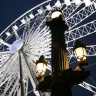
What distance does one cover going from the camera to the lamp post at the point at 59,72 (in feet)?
18.6

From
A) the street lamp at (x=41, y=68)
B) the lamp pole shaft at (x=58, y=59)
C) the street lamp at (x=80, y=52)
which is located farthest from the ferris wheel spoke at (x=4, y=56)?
the street lamp at (x=80, y=52)

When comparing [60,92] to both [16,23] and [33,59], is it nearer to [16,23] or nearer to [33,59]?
[33,59]

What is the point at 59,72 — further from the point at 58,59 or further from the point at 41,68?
the point at 41,68

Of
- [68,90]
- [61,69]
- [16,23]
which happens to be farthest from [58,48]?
[16,23]

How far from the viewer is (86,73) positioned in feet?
18.9

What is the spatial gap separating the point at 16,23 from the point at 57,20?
15428 mm

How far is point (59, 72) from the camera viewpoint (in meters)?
5.86

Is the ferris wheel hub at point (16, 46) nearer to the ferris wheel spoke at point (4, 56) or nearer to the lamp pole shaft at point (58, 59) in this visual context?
the ferris wheel spoke at point (4, 56)

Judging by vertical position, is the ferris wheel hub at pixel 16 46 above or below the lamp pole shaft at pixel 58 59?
above

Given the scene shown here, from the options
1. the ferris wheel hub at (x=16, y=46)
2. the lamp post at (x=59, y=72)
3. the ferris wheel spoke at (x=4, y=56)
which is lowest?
the lamp post at (x=59, y=72)

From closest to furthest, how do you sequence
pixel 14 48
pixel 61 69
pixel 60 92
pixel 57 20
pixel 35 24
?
pixel 60 92 < pixel 61 69 < pixel 57 20 < pixel 14 48 < pixel 35 24

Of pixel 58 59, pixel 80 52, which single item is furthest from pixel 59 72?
pixel 80 52

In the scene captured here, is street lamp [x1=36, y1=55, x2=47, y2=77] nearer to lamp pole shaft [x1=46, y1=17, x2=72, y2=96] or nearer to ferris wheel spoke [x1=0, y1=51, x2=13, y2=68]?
lamp pole shaft [x1=46, y1=17, x2=72, y2=96]

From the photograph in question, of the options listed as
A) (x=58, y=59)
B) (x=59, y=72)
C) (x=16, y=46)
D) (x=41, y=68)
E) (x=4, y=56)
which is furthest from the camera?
(x=4, y=56)
